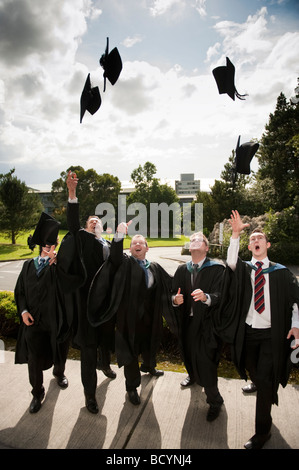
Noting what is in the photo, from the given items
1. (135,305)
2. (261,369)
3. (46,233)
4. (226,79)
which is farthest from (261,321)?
(226,79)

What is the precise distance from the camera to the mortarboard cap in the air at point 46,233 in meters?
3.83

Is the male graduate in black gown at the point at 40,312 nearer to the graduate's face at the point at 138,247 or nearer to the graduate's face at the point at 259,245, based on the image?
the graduate's face at the point at 138,247

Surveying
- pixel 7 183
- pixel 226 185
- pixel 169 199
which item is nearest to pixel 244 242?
pixel 226 185

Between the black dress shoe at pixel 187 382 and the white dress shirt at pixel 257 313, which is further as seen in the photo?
the black dress shoe at pixel 187 382

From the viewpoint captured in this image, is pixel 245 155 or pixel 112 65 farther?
pixel 112 65

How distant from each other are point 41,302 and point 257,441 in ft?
9.61

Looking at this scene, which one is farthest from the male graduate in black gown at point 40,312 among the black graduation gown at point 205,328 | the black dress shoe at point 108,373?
the black graduation gown at point 205,328

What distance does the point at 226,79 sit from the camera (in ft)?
14.6

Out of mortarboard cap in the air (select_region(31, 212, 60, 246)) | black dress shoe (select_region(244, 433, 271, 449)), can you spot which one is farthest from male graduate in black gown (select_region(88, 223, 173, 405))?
black dress shoe (select_region(244, 433, 271, 449))

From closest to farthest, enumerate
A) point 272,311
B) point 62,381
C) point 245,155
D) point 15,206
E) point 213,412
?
point 272,311 → point 213,412 → point 245,155 → point 62,381 → point 15,206

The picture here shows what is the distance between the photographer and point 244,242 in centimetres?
1898

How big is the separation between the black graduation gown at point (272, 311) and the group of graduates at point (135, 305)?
0.01 m

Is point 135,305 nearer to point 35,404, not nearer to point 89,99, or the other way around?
point 35,404

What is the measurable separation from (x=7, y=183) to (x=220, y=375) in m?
27.3
